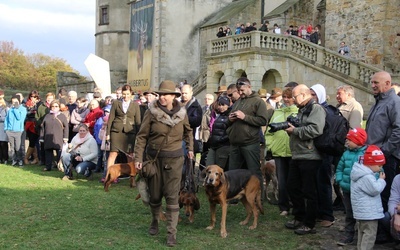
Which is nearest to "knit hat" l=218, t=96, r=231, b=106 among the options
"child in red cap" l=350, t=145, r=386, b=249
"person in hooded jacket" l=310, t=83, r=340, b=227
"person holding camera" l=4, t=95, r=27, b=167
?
"person in hooded jacket" l=310, t=83, r=340, b=227

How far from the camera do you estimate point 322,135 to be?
6727 millimetres

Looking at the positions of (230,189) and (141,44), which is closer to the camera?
(230,189)

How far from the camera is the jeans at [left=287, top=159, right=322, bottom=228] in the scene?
22.2ft

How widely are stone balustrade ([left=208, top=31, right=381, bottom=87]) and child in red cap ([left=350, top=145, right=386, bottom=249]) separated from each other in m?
13.7

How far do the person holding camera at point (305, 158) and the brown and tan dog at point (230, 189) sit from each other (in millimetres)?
615

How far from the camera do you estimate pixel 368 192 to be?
5836mm

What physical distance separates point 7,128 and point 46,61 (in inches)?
2055

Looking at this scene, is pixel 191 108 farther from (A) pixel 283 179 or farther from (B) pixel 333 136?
(B) pixel 333 136

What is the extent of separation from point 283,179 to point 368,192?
2.30 m

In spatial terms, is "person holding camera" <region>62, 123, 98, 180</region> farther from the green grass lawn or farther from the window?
the window

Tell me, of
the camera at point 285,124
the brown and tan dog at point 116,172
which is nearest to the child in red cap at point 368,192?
the camera at point 285,124

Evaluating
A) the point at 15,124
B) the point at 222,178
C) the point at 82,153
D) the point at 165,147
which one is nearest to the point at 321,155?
the point at 222,178

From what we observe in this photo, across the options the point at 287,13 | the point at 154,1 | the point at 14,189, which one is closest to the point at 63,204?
the point at 14,189

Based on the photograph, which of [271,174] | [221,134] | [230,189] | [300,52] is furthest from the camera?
[300,52]
